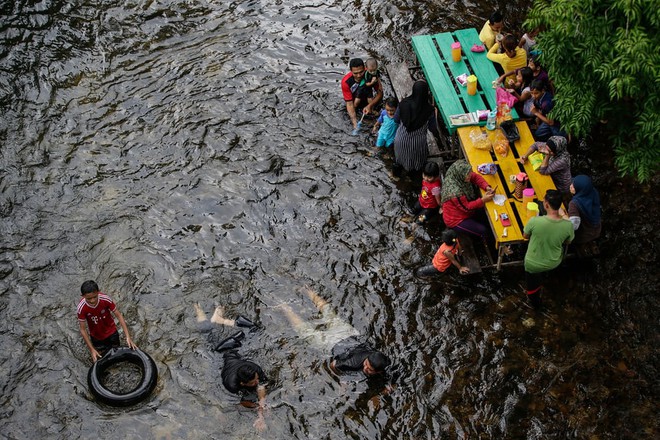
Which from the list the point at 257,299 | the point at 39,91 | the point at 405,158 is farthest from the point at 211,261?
the point at 39,91

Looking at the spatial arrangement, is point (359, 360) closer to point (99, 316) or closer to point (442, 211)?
point (442, 211)

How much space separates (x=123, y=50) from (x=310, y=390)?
9.64 metres

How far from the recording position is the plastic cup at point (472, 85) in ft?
38.9

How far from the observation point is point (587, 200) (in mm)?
9586

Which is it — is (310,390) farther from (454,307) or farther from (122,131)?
(122,131)

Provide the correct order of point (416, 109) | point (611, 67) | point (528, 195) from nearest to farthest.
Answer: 1. point (611, 67)
2. point (528, 195)
3. point (416, 109)

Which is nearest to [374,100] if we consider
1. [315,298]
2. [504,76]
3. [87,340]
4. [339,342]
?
[504,76]

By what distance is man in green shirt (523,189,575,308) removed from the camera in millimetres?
9086

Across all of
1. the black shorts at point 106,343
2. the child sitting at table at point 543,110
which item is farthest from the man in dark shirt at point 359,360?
the child sitting at table at point 543,110

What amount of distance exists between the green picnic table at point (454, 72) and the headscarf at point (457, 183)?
1.32 m

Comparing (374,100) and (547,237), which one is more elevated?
(547,237)

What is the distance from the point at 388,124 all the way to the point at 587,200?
4.11 meters

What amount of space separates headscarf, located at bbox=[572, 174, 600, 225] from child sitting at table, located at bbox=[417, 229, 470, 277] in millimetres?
1880

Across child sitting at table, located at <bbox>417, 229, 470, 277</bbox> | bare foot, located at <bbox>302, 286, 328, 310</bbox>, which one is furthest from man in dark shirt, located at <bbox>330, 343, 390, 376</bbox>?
child sitting at table, located at <bbox>417, 229, 470, 277</bbox>
